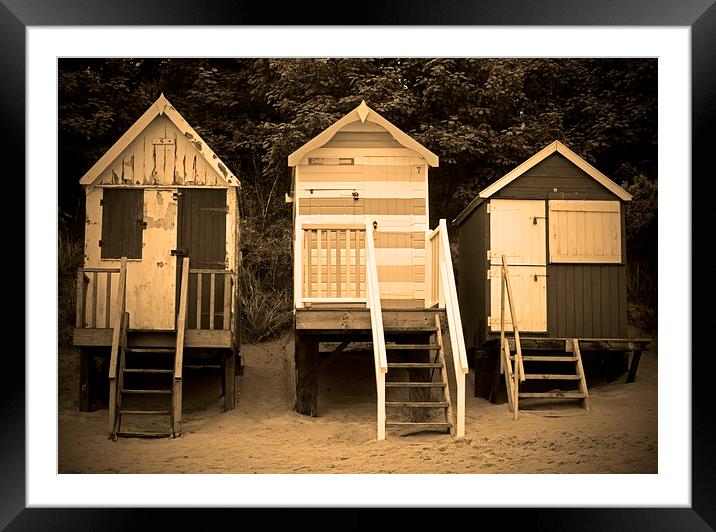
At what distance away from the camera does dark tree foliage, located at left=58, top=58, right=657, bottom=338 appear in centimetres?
1727

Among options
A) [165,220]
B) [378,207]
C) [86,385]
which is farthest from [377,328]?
[86,385]

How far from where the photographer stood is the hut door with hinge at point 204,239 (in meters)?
11.6

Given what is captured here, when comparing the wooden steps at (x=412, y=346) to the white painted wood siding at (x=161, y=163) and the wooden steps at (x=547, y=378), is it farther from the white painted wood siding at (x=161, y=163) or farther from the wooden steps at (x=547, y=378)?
the white painted wood siding at (x=161, y=163)

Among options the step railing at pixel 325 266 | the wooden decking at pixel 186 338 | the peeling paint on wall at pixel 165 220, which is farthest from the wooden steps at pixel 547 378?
the peeling paint on wall at pixel 165 220

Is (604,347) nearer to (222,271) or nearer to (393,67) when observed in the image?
(222,271)

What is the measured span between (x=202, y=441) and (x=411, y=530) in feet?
11.7

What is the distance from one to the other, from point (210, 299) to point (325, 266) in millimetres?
1448

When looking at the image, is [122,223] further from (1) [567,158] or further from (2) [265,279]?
(1) [567,158]

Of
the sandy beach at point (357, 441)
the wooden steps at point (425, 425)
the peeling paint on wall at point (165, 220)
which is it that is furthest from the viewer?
the peeling paint on wall at point (165, 220)

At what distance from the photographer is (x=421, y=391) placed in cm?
1147

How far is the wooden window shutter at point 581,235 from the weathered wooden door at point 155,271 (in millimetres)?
4717

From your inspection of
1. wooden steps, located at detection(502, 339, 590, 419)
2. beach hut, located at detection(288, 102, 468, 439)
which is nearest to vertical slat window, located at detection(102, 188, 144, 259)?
beach hut, located at detection(288, 102, 468, 439)
